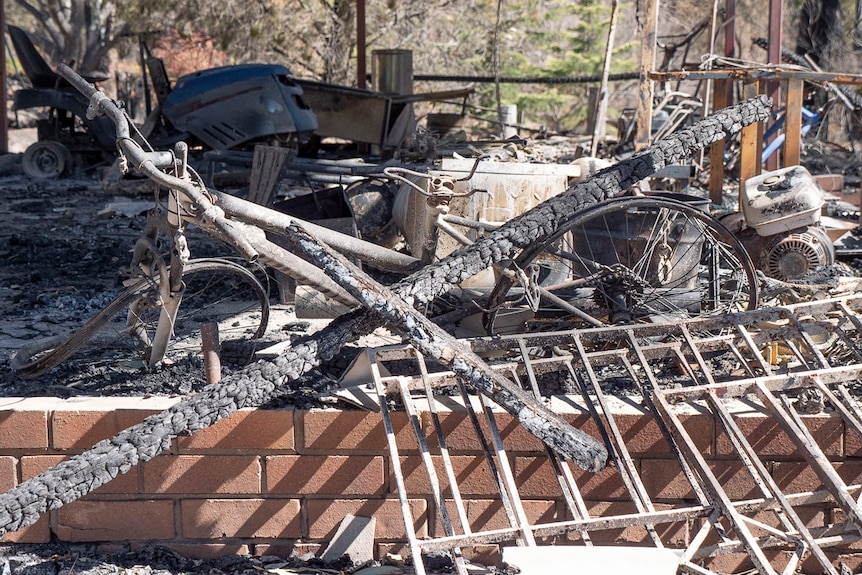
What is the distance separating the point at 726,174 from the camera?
35.1ft

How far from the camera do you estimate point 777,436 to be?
10.2 feet

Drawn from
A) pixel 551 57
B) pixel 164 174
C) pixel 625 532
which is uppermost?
pixel 551 57

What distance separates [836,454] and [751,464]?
18.9 inches

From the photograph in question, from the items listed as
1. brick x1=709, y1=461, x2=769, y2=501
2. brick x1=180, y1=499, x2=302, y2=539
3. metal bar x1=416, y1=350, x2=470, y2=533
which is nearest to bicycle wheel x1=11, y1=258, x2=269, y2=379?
brick x1=180, y1=499, x2=302, y2=539

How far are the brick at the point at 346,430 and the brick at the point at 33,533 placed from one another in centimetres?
98

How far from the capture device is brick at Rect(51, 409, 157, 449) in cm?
313

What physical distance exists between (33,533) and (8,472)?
0.80ft

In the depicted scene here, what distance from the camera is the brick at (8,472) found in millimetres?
3160

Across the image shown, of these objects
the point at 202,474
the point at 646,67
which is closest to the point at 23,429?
the point at 202,474

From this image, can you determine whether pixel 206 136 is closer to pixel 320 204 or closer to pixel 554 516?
pixel 320 204

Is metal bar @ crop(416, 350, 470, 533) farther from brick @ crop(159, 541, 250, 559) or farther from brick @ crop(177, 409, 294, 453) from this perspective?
brick @ crop(159, 541, 250, 559)

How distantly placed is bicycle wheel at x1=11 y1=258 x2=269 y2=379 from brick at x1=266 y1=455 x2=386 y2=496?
933 millimetres

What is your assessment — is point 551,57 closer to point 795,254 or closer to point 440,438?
point 795,254

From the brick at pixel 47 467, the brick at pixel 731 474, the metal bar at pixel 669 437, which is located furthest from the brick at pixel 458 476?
the brick at pixel 47 467
